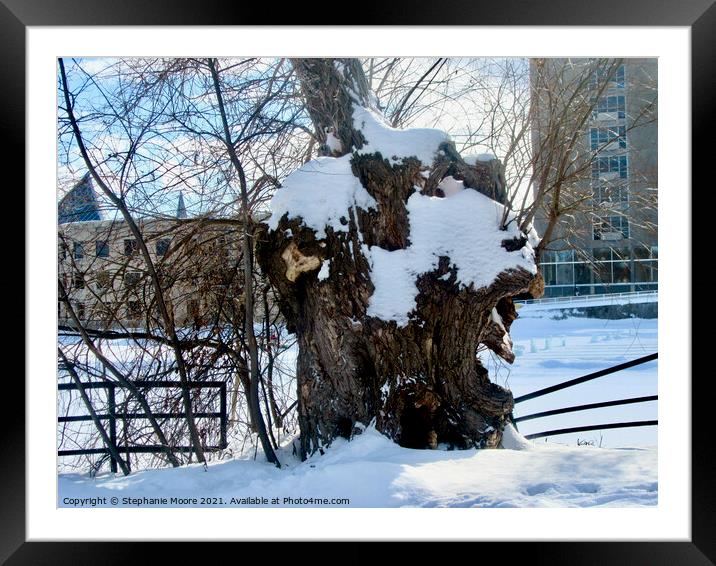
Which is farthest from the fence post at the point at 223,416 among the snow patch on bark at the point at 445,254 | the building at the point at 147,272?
the snow patch on bark at the point at 445,254

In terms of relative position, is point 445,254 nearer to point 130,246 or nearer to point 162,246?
point 162,246

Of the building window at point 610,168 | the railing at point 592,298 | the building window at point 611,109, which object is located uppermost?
the building window at point 611,109

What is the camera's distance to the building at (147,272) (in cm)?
468

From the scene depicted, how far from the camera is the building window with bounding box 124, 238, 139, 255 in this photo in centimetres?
478

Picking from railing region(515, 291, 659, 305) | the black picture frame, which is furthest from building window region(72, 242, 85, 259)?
railing region(515, 291, 659, 305)

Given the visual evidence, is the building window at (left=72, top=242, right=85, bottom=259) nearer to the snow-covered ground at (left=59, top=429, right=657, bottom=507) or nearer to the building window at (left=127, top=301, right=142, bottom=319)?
the building window at (left=127, top=301, right=142, bottom=319)

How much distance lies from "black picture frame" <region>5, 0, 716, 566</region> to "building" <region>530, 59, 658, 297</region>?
124cm

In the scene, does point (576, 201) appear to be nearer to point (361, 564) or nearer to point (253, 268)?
point (253, 268)

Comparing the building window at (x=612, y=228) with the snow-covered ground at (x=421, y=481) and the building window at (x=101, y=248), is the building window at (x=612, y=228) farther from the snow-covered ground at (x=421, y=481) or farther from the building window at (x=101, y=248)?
the building window at (x=101, y=248)
